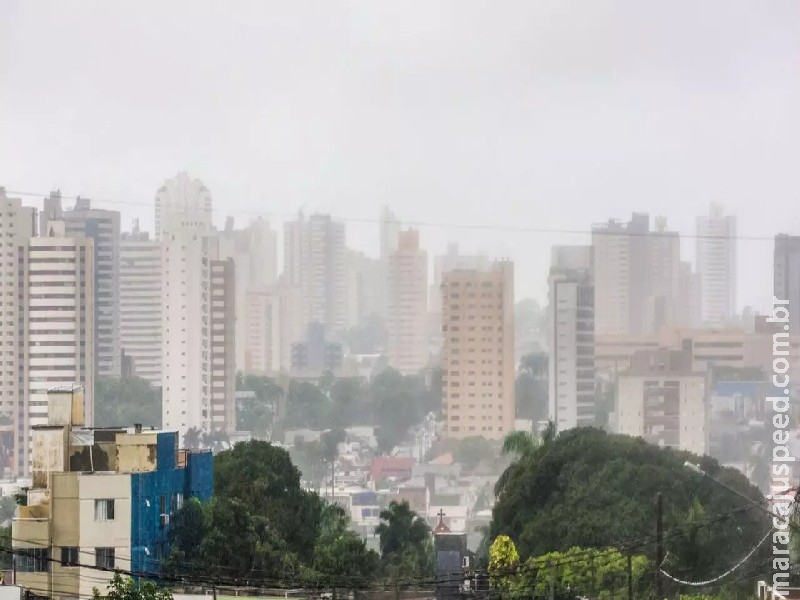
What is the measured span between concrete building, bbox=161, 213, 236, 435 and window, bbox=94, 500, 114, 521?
46.3 metres

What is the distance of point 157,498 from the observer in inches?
784

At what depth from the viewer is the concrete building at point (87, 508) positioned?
18.1 metres

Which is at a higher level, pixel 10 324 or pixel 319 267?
pixel 319 267

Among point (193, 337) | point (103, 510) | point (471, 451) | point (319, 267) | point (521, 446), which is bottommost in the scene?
point (471, 451)

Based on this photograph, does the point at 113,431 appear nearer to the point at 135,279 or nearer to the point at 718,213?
the point at 718,213

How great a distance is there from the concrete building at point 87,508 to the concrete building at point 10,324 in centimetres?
4424

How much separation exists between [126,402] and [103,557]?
47.6 meters

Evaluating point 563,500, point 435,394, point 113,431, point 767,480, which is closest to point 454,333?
point 435,394

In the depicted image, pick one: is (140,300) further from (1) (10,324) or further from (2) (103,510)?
(2) (103,510)

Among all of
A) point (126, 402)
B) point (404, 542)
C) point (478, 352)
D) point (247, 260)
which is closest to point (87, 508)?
point (404, 542)

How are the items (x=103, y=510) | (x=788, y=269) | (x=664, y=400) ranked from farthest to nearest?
1. (x=664, y=400)
2. (x=788, y=269)
3. (x=103, y=510)

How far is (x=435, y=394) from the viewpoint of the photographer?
2616 inches

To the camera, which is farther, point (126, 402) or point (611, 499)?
point (126, 402)

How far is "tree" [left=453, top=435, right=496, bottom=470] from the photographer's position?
6369cm
